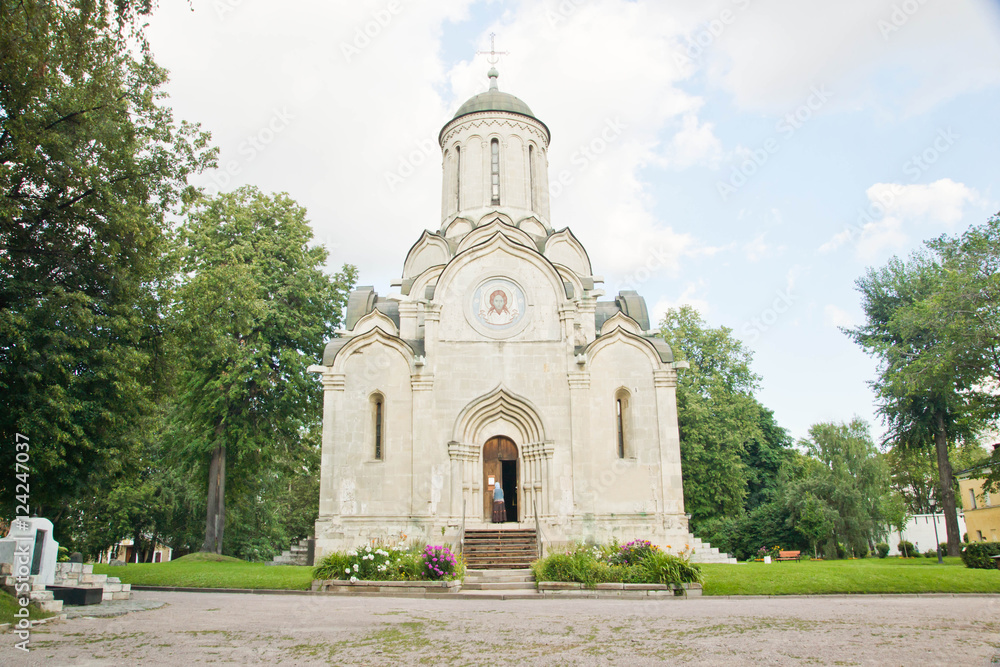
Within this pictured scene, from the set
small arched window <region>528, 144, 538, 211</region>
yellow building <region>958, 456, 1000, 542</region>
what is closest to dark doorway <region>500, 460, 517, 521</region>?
small arched window <region>528, 144, 538, 211</region>

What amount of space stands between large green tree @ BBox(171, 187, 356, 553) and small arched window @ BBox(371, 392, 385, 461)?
4366 millimetres

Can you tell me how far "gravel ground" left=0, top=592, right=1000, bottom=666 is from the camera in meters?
6.68

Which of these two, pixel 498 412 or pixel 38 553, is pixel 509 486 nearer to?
pixel 498 412

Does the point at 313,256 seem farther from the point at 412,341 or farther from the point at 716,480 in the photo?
the point at 716,480

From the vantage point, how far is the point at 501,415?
829 inches

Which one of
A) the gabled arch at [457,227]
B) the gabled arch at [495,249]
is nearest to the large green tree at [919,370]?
the gabled arch at [495,249]

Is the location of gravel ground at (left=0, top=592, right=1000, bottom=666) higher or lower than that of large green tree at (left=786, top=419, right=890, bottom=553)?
lower

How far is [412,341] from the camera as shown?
71.2ft

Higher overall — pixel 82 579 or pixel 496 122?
pixel 496 122

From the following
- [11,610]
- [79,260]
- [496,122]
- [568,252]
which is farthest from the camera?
[496,122]

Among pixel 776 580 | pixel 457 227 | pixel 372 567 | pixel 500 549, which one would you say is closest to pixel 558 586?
pixel 372 567

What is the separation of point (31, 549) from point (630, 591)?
35.5ft

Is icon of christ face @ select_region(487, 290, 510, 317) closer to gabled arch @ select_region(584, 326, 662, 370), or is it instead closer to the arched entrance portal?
gabled arch @ select_region(584, 326, 662, 370)

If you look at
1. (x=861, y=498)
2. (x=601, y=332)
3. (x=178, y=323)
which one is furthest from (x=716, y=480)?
(x=178, y=323)
